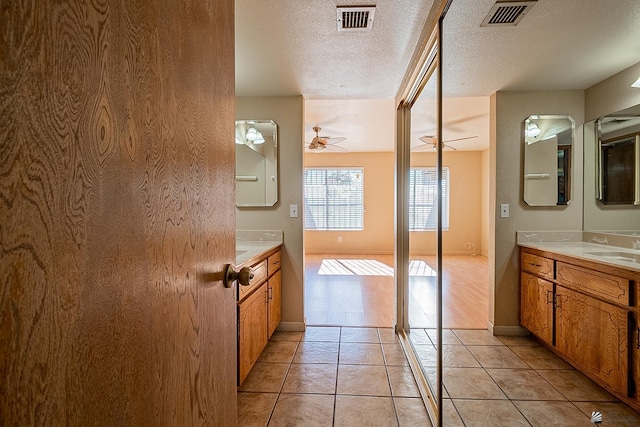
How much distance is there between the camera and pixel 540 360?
5.07ft

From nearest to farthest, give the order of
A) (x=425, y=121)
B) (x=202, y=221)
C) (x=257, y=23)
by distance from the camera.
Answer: (x=202, y=221)
(x=257, y=23)
(x=425, y=121)

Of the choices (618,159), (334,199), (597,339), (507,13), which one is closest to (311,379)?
(597,339)

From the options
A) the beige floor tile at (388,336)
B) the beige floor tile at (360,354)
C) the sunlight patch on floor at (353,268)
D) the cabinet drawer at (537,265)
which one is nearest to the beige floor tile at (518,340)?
the cabinet drawer at (537,265)

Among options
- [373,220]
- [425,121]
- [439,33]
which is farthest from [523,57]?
[373,220]

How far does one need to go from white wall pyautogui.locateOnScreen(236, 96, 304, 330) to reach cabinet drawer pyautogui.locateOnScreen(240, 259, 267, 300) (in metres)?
0.58

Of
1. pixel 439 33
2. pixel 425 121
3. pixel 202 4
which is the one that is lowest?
pixel 202 4

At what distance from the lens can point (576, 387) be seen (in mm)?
1007

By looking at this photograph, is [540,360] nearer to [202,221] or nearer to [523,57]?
[523,57]

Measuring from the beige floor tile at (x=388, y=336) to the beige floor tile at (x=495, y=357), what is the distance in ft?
3.20

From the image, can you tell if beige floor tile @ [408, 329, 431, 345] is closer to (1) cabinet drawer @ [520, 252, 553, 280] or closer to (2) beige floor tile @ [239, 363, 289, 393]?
(1) cabinet drawer @ [520, 252, 553, 280]

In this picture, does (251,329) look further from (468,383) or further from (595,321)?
(595,321)

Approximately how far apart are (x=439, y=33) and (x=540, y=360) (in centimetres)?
169

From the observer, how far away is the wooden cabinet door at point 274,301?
2641 millimetres

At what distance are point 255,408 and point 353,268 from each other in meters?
4.24
